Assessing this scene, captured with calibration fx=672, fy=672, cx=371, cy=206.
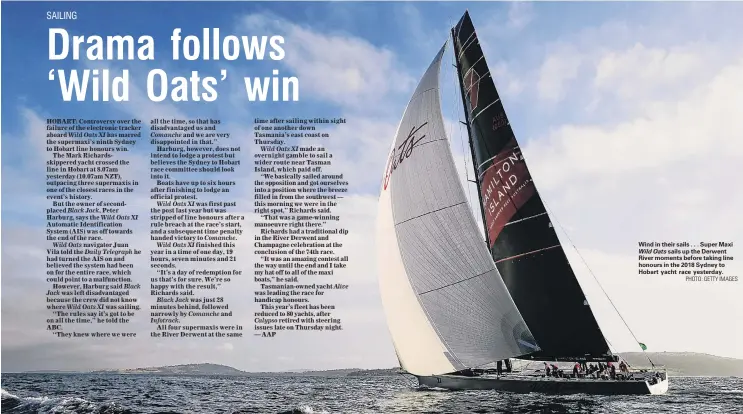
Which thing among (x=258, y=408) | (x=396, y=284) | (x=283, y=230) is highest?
(x=283, y=230)

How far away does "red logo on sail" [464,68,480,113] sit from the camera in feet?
110

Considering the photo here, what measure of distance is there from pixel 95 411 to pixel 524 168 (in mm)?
23862

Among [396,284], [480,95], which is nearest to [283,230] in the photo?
[396,284]

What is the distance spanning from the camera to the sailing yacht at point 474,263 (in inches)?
1057

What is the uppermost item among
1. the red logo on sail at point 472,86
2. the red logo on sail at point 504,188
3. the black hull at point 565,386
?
the red logo on sail at point 472,86

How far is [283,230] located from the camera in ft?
96.7

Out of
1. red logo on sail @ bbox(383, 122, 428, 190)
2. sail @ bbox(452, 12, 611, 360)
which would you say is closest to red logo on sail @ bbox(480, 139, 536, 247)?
sail @ bbox(452, 12, 611, 360)

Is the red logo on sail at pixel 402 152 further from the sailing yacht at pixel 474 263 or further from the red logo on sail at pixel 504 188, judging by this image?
the red logo on sail at pixel 504 188

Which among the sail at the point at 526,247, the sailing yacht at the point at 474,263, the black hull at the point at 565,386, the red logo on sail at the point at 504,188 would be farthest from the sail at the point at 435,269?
the red logo on sail at the point at 504,188

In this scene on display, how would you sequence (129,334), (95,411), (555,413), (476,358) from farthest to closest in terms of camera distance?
(95,411), (129,334), (476,358), (555,413)

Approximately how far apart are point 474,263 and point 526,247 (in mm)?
6236

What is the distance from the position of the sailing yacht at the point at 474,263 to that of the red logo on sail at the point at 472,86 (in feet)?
0.18

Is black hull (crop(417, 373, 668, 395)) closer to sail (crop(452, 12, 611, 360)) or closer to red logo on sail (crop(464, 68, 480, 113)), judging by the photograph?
sail (crop(452, 12, 611, 360))

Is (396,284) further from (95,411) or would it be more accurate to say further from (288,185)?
(95,411)
